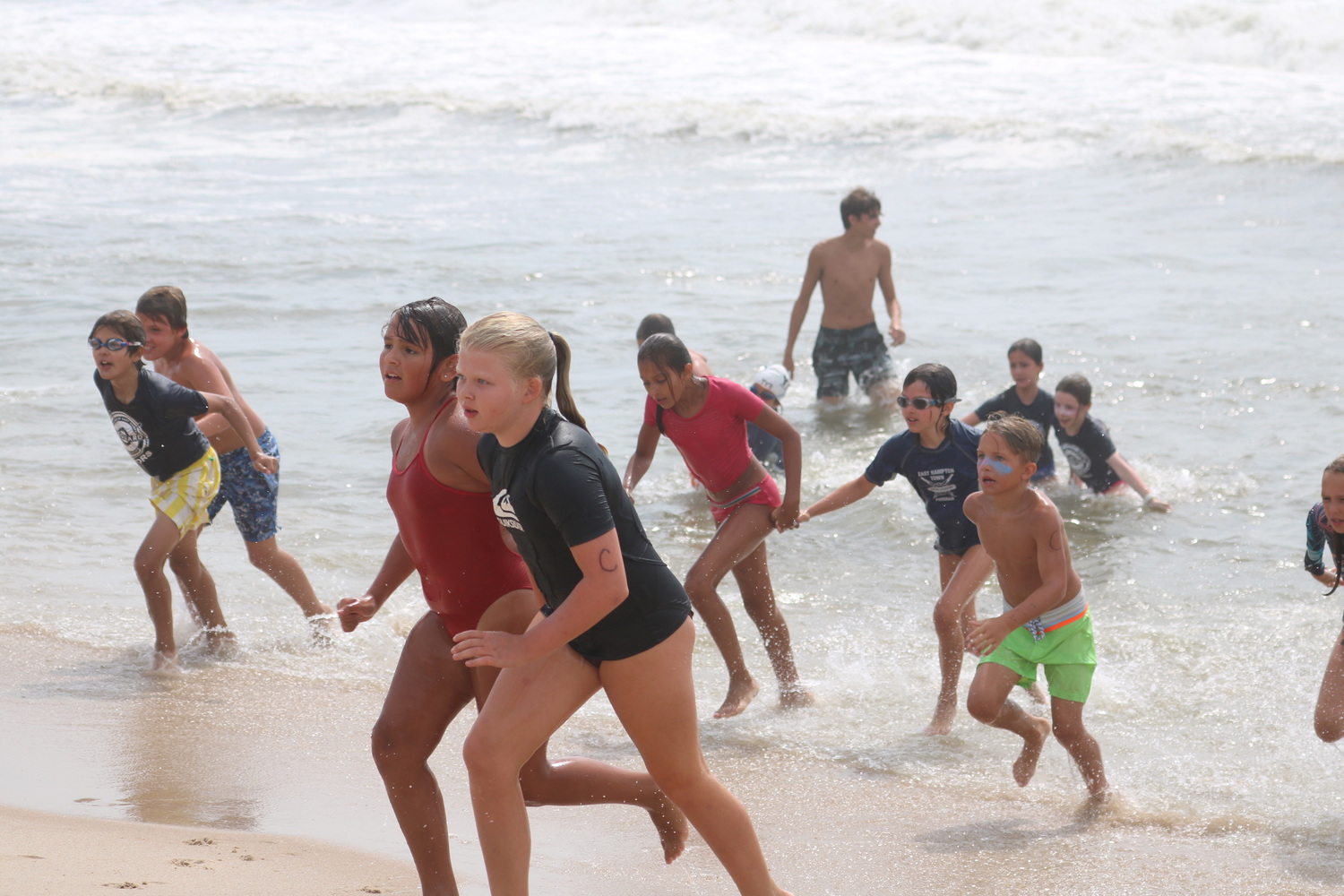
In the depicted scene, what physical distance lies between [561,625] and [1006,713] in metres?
2.30

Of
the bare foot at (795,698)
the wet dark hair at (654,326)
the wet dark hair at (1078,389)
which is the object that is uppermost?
the wet dark hair at (654,326)

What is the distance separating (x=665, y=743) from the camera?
11.0 feet

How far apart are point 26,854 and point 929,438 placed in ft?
11.7

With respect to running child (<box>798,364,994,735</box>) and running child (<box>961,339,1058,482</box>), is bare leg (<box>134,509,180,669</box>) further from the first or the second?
running child (<box>961,339,1058,482</box>)

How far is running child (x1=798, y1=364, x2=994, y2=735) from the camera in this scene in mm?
5637

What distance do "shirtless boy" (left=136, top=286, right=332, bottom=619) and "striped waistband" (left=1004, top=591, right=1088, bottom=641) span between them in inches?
137

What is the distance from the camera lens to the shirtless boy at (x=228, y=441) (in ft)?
20.3

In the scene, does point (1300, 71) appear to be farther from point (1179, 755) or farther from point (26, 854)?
point (26, 854)

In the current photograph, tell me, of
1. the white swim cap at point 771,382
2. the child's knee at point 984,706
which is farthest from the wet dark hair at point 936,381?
the white swim cap at point 771,382

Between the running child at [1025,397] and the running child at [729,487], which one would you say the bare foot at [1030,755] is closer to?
the running child at [729,487]

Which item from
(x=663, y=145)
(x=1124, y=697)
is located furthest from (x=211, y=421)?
(x=663, y=145)

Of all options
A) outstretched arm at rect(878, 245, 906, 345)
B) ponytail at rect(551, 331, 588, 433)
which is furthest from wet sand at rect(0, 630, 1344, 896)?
outstretched arm at rect(878, 245, 906, 345)

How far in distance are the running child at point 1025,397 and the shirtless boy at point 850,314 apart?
7.15 feet

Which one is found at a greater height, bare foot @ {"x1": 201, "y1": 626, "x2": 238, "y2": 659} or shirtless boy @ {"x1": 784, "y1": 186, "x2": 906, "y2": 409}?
shirtless boy @ {"x1": 784, "y1": 186, "x2": 906, "y2": 409}
